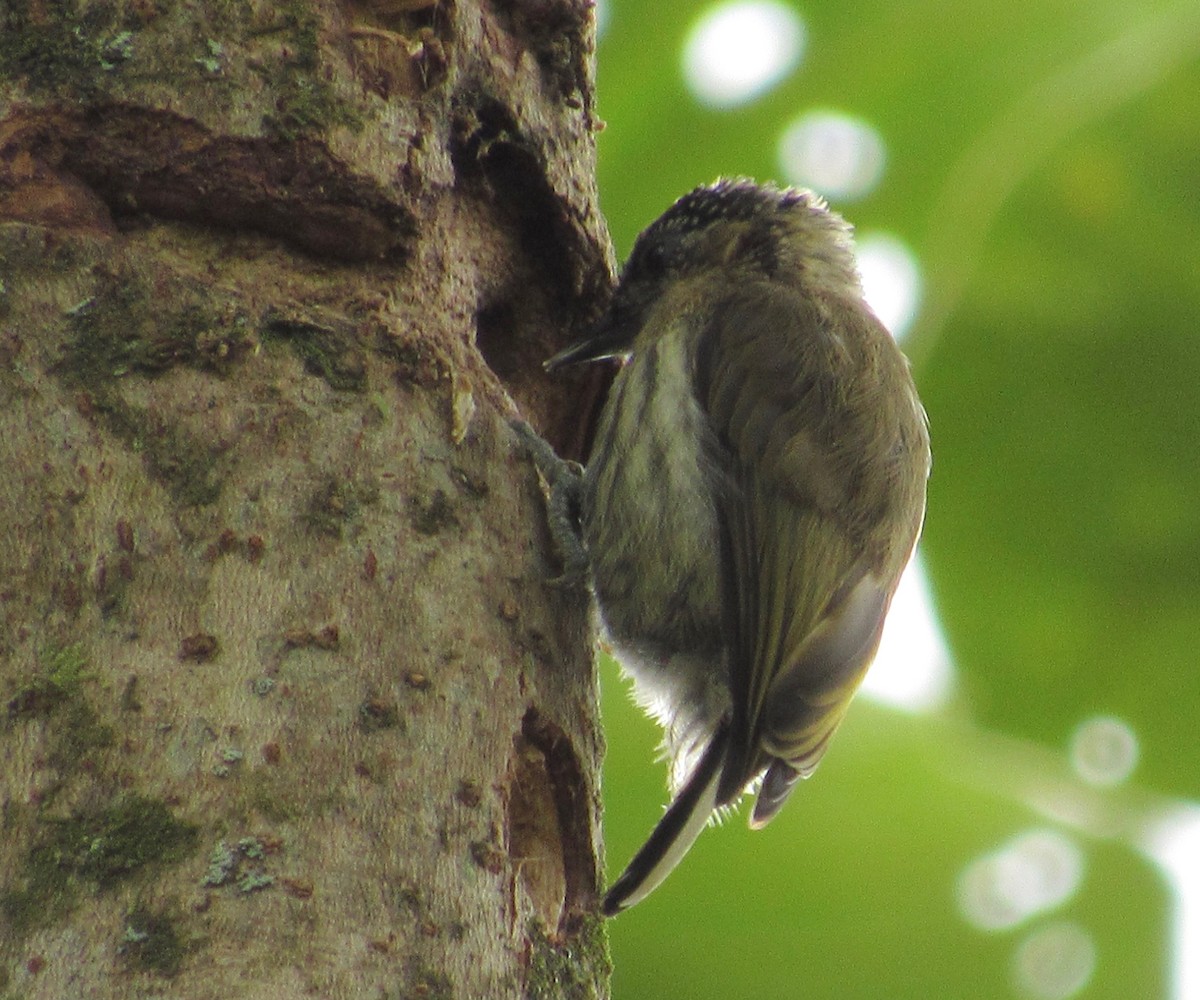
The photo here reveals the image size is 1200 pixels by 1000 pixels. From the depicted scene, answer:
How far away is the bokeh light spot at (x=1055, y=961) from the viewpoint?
3377 millimetres

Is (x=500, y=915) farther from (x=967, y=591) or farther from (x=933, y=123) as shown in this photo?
(x=933, y=123)

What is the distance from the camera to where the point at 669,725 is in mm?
3271

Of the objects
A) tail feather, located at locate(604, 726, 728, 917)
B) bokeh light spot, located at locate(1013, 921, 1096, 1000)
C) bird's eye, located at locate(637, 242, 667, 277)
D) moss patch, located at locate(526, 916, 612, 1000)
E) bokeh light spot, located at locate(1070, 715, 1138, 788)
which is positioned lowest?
bokeh light spot, located at locate(1013, 921, 1096, 1000)

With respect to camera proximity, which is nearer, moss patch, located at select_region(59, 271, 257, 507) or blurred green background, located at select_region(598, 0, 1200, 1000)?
moss patch, located at select_region(59, 271, 257, 507)

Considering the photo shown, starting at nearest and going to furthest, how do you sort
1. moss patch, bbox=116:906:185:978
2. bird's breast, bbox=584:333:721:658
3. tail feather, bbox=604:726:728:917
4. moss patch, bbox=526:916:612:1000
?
moss patch, bbox=116:906:185:978 < moss patch, bbox=526:916:612:1000 < tail feather, bbox=604:726:728:917 < bird's breast, bbox=584:333:721:658

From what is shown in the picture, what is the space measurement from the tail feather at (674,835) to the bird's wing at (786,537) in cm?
4

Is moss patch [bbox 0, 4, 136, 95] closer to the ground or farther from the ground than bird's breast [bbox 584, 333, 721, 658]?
farther from the ground

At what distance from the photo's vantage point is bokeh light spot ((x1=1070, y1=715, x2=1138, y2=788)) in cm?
336

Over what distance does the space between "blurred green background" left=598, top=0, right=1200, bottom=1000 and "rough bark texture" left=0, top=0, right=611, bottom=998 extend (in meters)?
0.98

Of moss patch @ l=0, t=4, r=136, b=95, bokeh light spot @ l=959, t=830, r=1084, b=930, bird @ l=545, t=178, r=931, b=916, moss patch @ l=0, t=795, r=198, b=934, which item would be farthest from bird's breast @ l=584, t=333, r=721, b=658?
moss patch @ l=0, t=795, r=198, b=934

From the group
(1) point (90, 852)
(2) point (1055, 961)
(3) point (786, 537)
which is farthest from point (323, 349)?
(2) point (1055, 961)

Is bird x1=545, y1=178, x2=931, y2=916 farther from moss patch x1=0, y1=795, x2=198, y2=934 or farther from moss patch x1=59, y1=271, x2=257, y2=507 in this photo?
moss patch x1=0, y1=795, x2=198, y2=934

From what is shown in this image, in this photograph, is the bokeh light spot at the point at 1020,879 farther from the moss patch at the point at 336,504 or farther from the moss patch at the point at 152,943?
the moss patch at the point at 152,943

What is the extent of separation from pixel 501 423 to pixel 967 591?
1.45 meters
